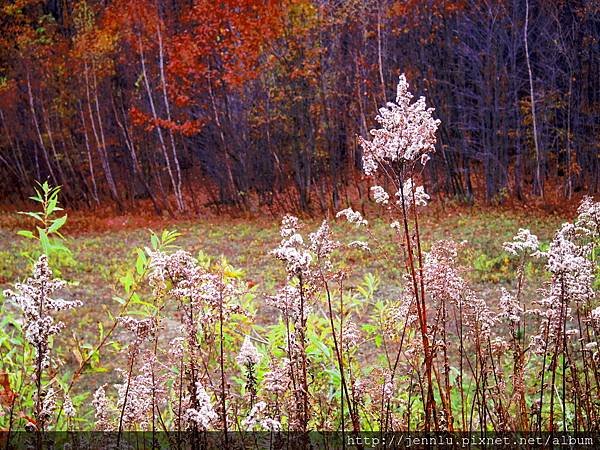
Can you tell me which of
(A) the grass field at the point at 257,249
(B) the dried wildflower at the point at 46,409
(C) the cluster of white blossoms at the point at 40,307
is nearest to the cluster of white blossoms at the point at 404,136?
(C) the cluster of white blossoms at the point at 40,307

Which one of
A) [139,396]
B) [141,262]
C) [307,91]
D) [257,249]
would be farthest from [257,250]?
[139,396]

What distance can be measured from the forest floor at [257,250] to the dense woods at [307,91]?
219 cm

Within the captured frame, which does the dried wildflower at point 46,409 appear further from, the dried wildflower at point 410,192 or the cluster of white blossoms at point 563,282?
the cluster of white blossoms at point 563,282

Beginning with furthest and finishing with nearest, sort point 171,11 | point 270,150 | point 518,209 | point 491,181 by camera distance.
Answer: point 171,11
point 270,150
point 491,181
point 518,209

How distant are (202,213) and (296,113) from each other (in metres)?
4.35

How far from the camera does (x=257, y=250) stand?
13.7 meters

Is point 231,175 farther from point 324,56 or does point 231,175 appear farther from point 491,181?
point 491,181

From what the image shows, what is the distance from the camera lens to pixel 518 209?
612 inches

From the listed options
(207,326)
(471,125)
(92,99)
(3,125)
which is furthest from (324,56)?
(207,326)

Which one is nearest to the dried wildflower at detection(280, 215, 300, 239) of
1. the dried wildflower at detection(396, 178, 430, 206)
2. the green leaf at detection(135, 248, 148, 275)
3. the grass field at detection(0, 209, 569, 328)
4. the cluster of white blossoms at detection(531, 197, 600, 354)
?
the dried wildflower at detection(396, 178, 430, 206)

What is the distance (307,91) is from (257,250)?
6700 millimetres

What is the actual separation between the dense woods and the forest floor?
2193 millimetres

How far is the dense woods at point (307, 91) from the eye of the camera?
666 inches

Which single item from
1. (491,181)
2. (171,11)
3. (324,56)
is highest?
(171,11)
